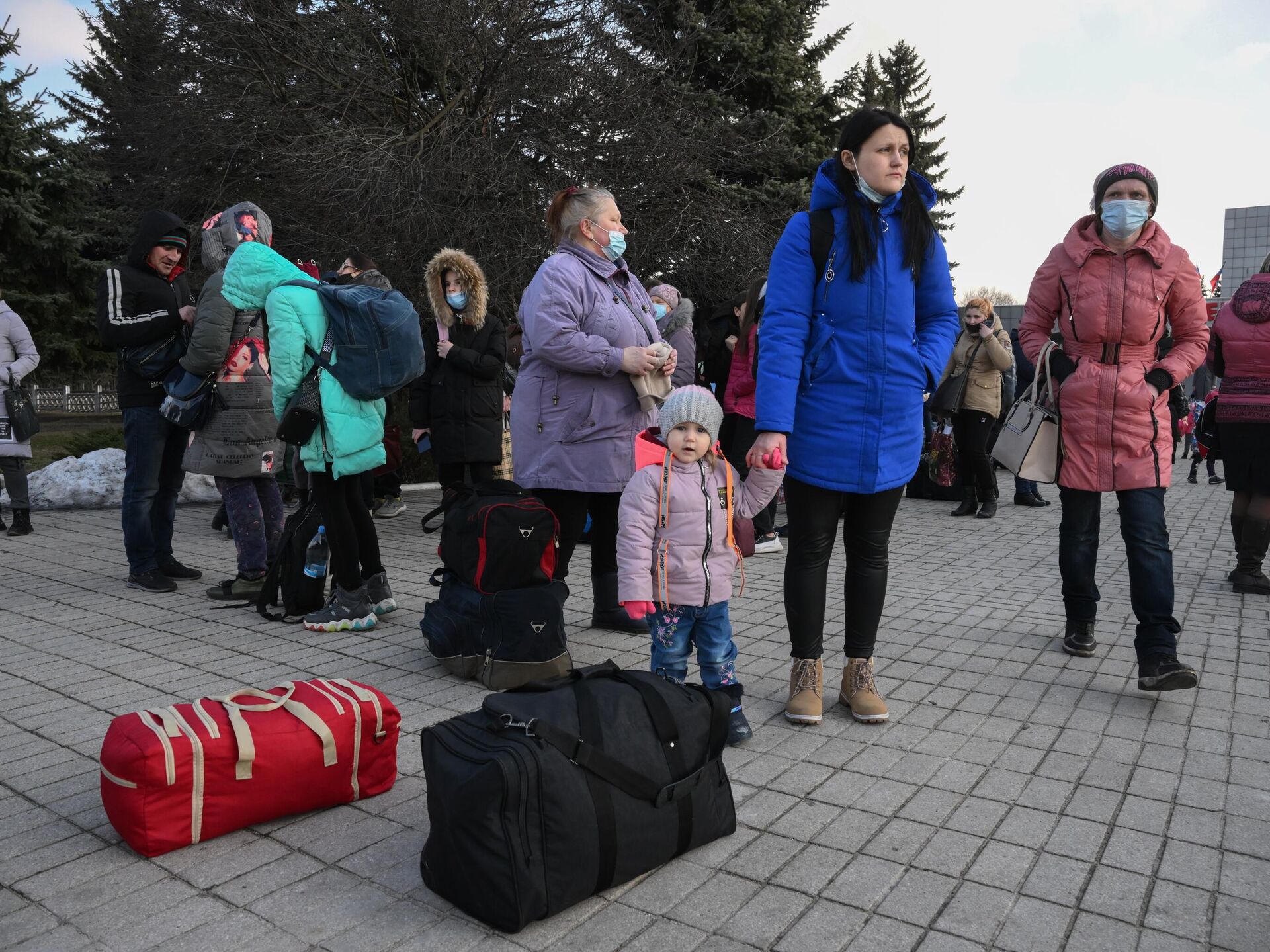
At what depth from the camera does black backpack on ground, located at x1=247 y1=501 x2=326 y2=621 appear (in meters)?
5.73

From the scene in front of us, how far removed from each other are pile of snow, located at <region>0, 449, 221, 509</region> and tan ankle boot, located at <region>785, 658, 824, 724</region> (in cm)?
816

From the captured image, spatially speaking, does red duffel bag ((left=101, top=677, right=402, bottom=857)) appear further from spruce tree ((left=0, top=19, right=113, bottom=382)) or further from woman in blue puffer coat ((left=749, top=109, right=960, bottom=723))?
spruce tree ((left=0, top=19, right=113, bottom=382))

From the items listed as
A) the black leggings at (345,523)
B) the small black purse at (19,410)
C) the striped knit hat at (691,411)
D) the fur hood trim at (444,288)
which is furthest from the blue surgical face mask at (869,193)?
the small black purse at (19,410)

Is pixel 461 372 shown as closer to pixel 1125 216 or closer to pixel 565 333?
pixel 565 333

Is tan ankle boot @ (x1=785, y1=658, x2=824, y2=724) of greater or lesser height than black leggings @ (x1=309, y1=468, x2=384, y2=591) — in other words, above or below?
below

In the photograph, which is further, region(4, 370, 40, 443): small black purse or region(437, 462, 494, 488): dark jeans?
region(4, 370, 40, 443): small black purse

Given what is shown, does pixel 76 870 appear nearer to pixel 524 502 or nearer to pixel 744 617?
pixel 524 502

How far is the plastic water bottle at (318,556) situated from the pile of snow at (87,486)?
5.44m

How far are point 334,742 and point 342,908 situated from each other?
2.04ft

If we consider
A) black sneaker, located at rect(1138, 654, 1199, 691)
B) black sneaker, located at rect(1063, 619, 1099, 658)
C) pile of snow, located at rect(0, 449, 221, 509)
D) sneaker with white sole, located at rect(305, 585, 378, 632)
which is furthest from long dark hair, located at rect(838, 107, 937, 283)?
pile of snow, located at rect(0, 449, 221, 509)

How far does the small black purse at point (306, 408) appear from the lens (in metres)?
5.29

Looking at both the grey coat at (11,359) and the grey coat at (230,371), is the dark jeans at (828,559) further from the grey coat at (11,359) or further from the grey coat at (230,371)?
the grey coat at (11,359)

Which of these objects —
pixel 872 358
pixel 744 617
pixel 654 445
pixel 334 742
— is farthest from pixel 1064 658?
pixel 334 742

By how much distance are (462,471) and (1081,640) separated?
4465 millimetres
